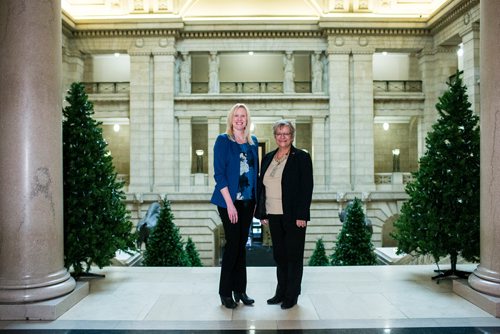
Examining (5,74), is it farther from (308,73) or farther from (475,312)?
(308,73)

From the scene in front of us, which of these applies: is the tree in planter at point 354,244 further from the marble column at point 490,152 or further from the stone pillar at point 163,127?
the stone pillar at point 163,127

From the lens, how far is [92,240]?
22.6 ft

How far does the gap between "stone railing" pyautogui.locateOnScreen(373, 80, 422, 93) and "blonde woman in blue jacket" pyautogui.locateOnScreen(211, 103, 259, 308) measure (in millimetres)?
18799

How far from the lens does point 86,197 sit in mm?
7043

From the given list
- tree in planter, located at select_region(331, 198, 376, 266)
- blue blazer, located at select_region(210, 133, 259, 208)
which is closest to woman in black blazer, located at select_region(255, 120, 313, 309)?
blue blazer, located at select_region(210, 133, 259, 208)

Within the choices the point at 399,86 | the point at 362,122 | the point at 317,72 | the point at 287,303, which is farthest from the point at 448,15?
the point at 287,303

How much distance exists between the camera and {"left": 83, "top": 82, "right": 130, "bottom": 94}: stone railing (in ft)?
74.6

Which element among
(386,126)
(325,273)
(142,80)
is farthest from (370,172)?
(325,273)

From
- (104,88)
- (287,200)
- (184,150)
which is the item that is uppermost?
(104,88)

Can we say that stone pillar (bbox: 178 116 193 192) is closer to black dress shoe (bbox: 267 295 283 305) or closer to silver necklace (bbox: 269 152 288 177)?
black dress shoe (bbox: 267 295 283 305)

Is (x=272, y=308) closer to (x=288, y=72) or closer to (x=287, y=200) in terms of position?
(x=287, y=200)

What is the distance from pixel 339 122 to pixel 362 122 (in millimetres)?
1109

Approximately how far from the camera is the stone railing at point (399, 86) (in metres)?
22.7

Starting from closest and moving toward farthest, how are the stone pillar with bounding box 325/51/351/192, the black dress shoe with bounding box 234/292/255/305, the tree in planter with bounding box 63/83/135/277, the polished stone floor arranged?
1. the polished stone floor
2. the black dress shoe with bounding box 234/292/255/305
3. the tree in planter with bounding box 63/83/135/277
4. the stone pillar with bounding box 325/51/351/192
